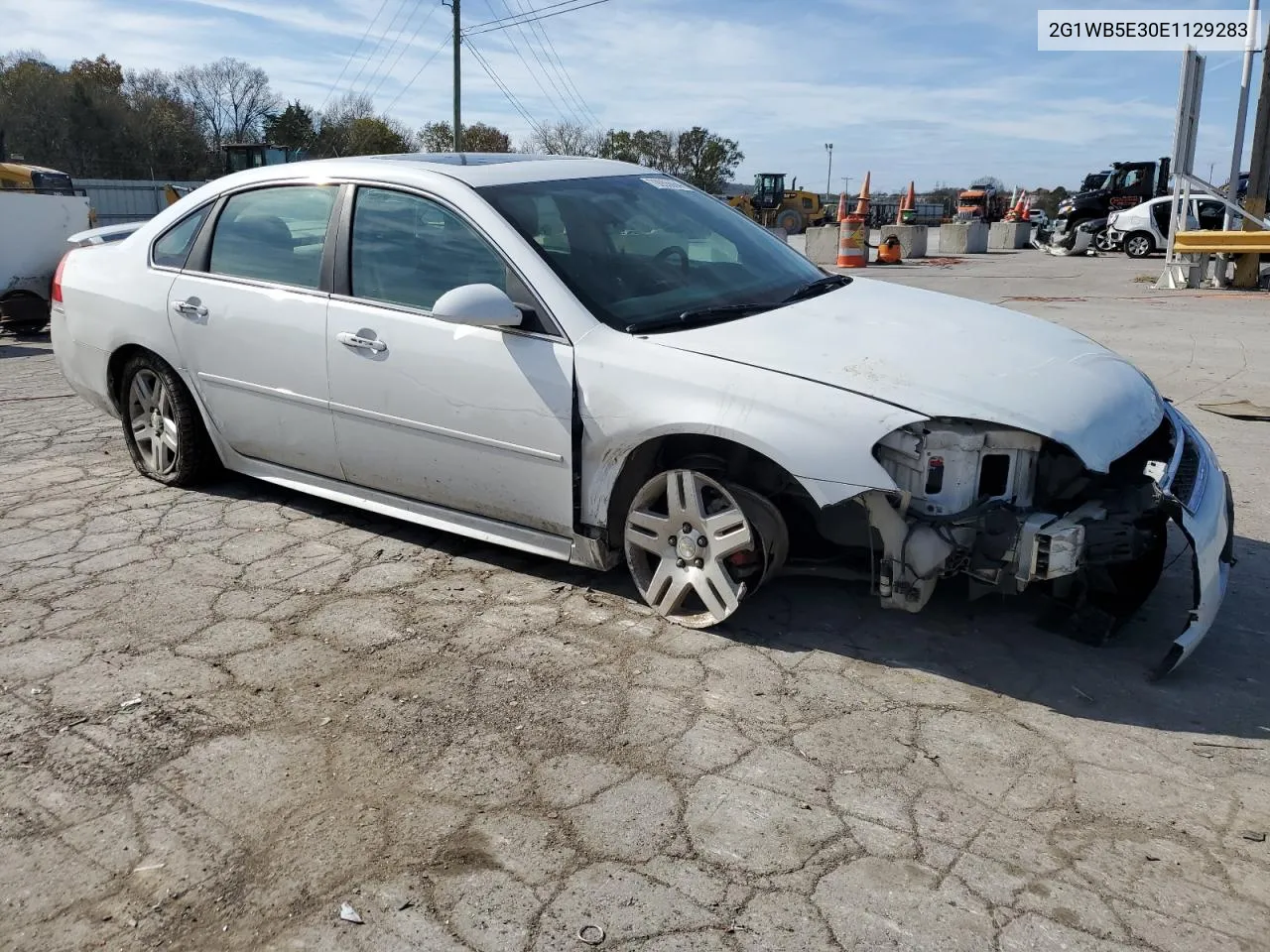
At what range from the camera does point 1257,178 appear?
15828 mm

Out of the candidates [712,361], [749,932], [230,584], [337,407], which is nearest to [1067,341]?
[712,361]

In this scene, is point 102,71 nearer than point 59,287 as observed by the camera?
No

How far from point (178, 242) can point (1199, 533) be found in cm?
447

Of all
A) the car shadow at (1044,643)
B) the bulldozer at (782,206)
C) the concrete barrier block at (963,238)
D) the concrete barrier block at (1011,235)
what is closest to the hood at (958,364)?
the car shadow at (1044,643)

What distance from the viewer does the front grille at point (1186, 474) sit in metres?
3.17

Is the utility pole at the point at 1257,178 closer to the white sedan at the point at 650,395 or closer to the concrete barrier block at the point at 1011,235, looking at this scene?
the white sedan at the point at 650,395

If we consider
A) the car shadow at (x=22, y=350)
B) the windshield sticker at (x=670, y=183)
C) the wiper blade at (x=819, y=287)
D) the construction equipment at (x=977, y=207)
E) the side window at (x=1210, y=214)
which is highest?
the construction equipment at (x=977, y=207)

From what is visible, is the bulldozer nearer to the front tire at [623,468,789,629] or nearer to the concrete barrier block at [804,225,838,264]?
the concrete barrier block at [804,225,838,264]

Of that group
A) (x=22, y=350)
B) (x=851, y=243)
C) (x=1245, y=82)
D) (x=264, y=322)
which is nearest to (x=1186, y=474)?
(x=264, y=322)

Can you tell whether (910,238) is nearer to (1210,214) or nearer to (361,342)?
(1210,214)

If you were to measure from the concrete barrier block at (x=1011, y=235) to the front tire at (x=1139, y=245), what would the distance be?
246 inches

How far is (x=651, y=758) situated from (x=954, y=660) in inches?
46.5

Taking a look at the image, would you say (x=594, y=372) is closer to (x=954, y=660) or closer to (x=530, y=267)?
(x=530, y=267)

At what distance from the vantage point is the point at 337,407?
4.23 m
